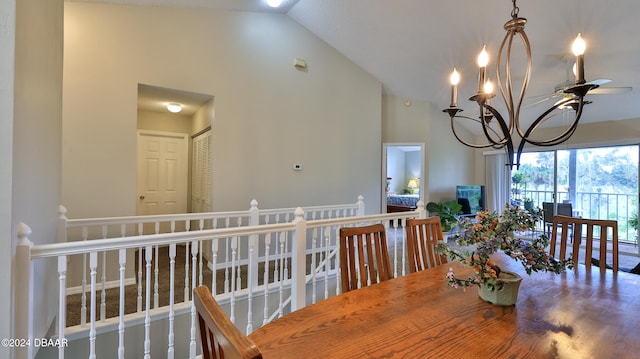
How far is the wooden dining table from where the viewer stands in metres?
0.94

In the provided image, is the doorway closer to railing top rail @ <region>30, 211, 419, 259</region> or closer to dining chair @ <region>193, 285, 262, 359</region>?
railing top rail @ <region>30, 211, 419, 259</region>

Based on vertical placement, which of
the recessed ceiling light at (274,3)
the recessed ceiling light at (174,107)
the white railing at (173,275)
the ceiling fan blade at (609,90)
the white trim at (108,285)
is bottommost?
the white trim at (108,285)

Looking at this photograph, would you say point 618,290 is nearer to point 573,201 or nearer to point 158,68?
Answer: point 158,68

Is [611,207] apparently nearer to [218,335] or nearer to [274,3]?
[274,3]

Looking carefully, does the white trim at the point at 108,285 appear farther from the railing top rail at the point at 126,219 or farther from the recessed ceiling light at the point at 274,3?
the recessed ceiling light at the point at 274,3

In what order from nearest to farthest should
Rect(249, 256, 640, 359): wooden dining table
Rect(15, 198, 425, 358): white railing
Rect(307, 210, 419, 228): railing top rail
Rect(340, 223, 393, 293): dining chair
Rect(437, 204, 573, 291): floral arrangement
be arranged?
Rect(249, 256, 640, 359): wooden dining table, Rect(437, 204, 573, 291): floral arrangement, Rect(15, 198, 425, 358): white railing, Rect(340, 223, 393, 293): dining chair, Rect(307, 210, 419, 228): railing top rail

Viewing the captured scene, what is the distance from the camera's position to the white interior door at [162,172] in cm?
500

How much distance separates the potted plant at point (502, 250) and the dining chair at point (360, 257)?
18.5 inches

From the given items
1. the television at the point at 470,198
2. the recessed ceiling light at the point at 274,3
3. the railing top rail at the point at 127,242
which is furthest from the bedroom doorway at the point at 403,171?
the railing top rail at the point at 127,242

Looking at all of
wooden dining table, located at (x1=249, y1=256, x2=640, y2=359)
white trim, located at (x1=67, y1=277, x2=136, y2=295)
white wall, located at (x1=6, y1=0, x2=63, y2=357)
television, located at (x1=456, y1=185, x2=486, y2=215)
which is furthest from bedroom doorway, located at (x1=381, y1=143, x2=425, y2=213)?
white wall, located at (x1=6, y1=0, x2=63, y2=357)

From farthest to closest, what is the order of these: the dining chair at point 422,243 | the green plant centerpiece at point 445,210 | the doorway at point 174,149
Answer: the green plant centerpiece at point 445,210 → the doorway at point 174,149 → the dining chair at point 422,243

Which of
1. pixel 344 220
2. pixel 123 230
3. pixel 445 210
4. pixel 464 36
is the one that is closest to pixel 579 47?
pixel 344 220

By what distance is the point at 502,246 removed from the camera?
1.22 m

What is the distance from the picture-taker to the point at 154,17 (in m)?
3.58
